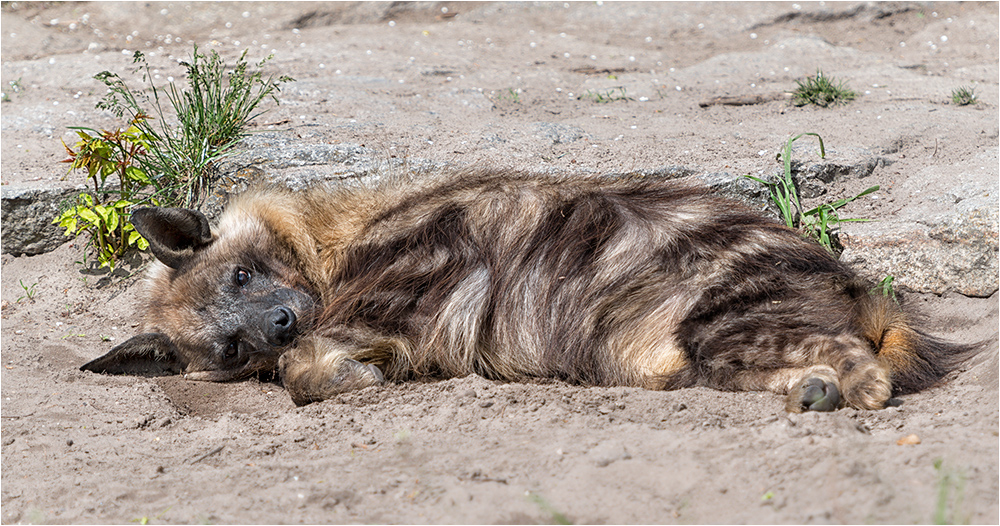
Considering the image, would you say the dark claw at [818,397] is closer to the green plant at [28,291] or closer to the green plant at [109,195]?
the green plant at [109,195]

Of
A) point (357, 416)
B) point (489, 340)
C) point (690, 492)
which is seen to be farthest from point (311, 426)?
point (690, 492)

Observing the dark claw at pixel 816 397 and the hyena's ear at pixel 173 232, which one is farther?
the hyena's ear at pixel 173 232

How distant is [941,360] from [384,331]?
7.94 feet

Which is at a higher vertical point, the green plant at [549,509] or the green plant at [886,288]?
the green plant at [549,509]

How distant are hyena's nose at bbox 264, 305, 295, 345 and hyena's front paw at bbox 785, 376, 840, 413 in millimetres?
2279

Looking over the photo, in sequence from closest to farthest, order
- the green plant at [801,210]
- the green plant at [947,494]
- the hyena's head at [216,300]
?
the green plant at [947,494], the hyena's head at [216,300], the green plant at [801,210]

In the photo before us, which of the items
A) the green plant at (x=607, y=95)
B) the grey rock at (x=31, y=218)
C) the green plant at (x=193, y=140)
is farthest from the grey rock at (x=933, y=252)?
the grey rock at (x=31, y=218)

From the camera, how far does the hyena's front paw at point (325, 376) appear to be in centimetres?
348

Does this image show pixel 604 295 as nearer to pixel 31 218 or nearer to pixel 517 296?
pixel 517 296

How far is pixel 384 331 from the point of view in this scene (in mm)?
3654

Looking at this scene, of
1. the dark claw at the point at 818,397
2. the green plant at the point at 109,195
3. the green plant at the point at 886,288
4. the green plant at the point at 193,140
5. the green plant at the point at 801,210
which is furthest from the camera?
the green plant at the point at 193,140

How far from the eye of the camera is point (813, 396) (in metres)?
2.81

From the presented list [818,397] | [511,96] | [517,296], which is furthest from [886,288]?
[511,96]

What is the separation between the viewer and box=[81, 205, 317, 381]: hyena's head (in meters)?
3.83
